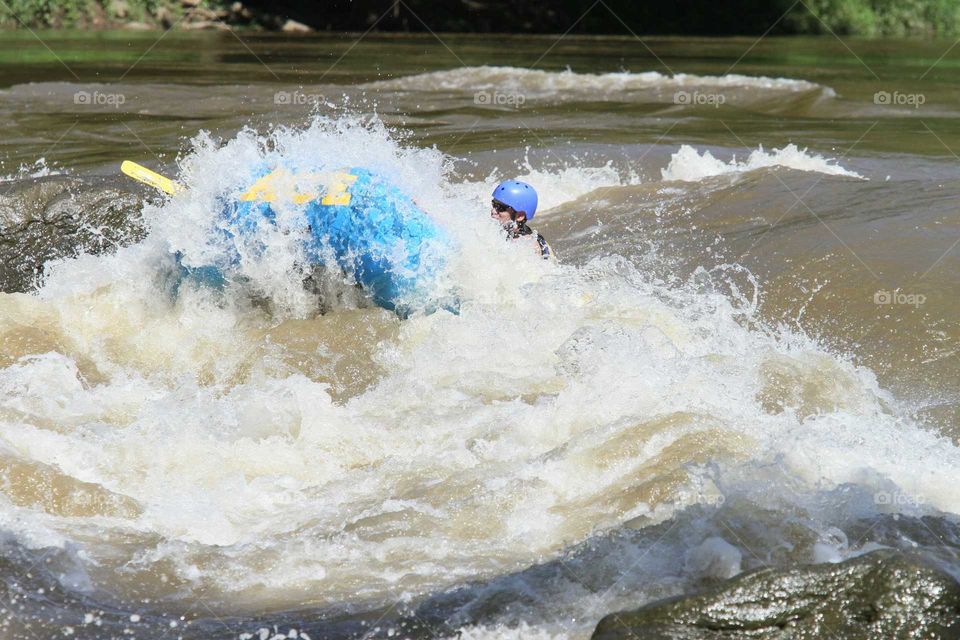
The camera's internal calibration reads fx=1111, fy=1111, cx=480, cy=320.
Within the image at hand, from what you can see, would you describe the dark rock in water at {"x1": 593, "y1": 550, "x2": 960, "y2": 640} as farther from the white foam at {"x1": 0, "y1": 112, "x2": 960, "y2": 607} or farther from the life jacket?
the life jacket

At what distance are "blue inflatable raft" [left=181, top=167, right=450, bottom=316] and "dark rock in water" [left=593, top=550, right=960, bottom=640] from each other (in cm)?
339

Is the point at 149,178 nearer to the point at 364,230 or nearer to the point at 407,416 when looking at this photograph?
the point at 364,230

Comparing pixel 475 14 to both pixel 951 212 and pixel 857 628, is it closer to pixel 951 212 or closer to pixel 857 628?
pixel 951 212

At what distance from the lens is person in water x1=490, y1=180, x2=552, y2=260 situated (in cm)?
698

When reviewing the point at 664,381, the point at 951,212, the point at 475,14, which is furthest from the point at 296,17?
the point at 664,381

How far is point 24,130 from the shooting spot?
11.8m

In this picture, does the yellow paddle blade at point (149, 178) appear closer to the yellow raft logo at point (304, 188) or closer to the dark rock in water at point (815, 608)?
the yellow raft logo at point (304, 188)

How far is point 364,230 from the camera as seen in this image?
247 inches

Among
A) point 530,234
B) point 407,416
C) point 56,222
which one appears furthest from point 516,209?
point 56,222

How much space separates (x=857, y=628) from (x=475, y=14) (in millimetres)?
35257

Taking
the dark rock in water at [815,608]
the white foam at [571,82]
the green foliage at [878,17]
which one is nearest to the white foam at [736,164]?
the white foam at [571,82]

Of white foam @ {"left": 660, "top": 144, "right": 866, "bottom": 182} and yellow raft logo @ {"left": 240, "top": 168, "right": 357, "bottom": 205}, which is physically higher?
white foam @ {"left": 660, "top": 144, "right": 866, "bottom": 182}

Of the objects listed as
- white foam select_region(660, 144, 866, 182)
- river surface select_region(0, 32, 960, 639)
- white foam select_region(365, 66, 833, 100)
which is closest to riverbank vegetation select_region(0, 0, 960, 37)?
white foam select_region(365, 66, 833, 100)

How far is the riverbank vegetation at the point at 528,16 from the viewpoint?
1257 inches
